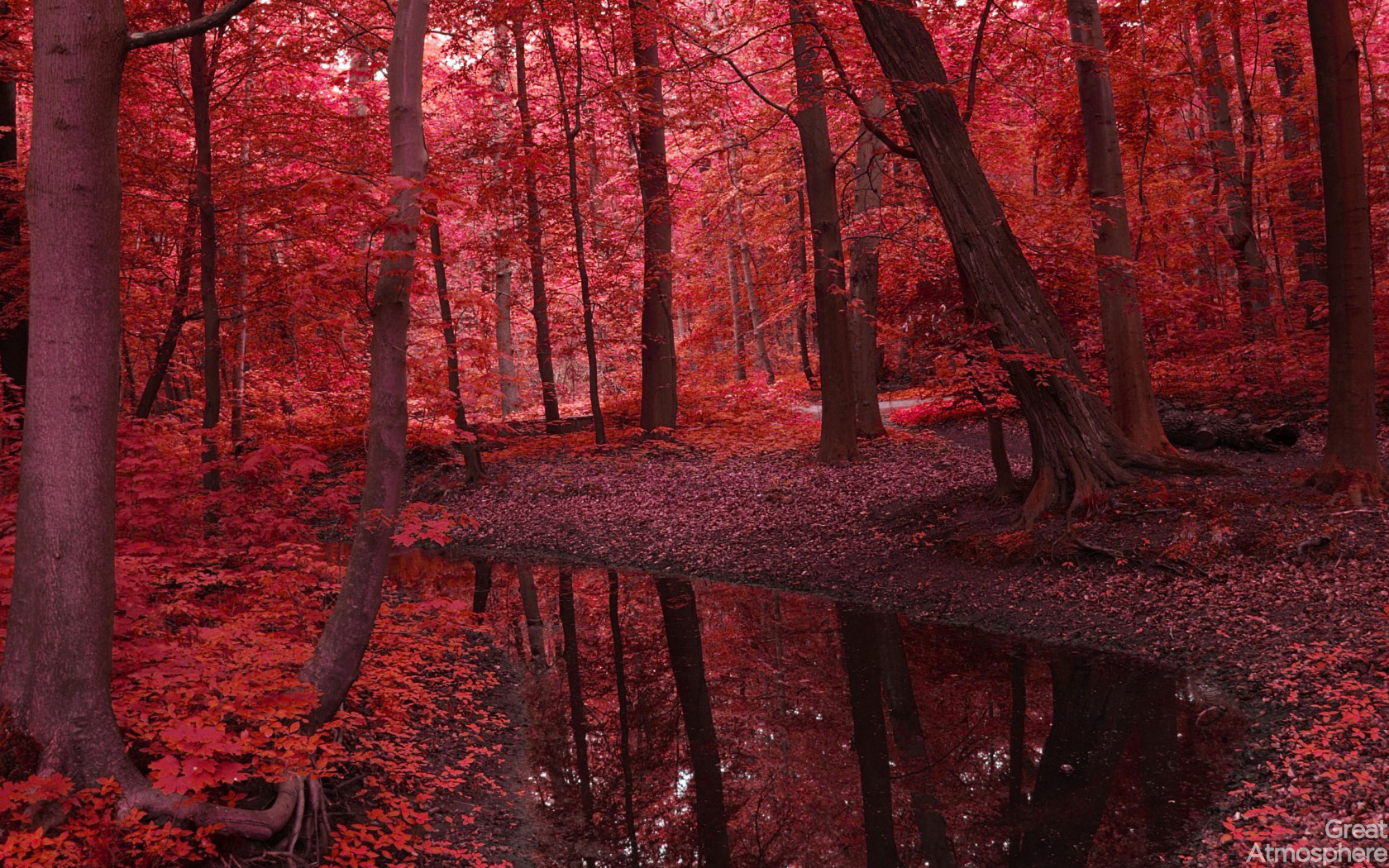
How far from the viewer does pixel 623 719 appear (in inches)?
271

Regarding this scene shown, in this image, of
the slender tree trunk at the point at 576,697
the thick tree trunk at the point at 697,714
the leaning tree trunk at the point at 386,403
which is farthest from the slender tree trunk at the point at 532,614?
the leaning tree trunk at the point at 386,403

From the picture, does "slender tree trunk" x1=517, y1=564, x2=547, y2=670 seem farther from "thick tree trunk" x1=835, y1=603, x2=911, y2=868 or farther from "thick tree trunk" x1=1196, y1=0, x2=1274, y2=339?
"thick tree trunk" x1=1196, y1=0, x2=1274, y2=339

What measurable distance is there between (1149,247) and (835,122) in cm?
693

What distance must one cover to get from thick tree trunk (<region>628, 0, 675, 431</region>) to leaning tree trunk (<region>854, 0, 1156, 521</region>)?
5483 millimetres

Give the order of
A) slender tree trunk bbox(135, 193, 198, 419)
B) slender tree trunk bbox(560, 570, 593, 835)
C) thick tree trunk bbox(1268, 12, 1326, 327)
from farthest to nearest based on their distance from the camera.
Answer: thick tree trunk bbox(1268, 12, 1326, 327)
slender tree trunk bbox(135, 193, 198, 419)
slender tree trunk bbox(560, 570, 593, 835)

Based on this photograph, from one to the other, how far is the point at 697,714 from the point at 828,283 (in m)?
7.78

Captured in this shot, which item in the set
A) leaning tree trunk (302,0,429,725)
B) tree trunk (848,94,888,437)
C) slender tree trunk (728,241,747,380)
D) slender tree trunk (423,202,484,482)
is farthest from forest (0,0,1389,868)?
slender tree trunk (728,241,747,380)

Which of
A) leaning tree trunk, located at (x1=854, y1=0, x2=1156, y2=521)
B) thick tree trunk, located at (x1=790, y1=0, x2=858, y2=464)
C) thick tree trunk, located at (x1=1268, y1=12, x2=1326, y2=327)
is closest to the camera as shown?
leaning tree trunk, located at (x1=854, y1=0, x2=1156, y2=521)

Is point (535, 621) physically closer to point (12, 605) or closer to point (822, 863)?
point (822, 863)

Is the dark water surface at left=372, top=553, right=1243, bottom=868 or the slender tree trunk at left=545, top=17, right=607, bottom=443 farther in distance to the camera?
the slender tree trunk at left=545, top=17, right=607, bottom=443

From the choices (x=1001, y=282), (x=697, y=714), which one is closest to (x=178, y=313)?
(x=697, y=714)

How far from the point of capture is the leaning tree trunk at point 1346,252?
7.66m

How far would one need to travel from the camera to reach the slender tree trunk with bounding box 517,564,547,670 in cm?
852

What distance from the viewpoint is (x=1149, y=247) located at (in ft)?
57.0
